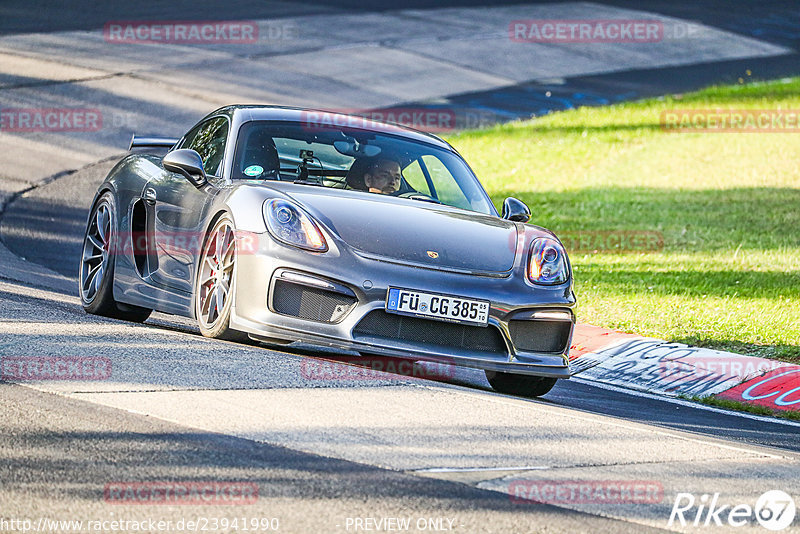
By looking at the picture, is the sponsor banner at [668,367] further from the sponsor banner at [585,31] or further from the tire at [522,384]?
the sponsor banner at [585,31]

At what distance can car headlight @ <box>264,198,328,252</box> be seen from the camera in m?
6.68

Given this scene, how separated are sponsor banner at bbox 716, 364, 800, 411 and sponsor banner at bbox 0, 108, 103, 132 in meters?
12.3

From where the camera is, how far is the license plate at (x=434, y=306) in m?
6.59

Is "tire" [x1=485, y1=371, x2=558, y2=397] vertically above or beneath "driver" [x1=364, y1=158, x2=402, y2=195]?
beneath

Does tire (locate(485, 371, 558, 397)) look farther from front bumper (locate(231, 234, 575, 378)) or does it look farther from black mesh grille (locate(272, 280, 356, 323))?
black mesh grille (locate(272, 280, 356, 323))

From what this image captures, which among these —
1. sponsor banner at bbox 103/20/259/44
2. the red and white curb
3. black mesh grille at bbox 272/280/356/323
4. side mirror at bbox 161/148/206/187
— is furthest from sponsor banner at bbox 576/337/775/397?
sponsor banner at bbox 103/20/259/44

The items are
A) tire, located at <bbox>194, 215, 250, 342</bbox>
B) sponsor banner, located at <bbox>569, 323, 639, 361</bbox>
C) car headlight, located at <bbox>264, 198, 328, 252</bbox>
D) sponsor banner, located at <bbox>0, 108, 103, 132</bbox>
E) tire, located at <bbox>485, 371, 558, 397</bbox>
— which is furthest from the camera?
sponsor banner, located at <bbox>0, 108, 103, 132</bbox>

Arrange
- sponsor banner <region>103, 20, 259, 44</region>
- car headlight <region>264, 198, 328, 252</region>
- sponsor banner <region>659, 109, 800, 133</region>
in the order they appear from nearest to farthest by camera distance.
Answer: car headlight <region>264, 198, 328, 252</region> < sponsor banner <region>659, 109, 800, 133</region> < sponsor banner <region>103, 20, 259, 44</region>

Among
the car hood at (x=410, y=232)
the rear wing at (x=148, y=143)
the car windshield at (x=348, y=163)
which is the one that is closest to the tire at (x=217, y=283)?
the car hood at (x=410, y=232)

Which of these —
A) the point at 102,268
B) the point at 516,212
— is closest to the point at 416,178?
the point at 516,212

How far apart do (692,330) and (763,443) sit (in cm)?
303

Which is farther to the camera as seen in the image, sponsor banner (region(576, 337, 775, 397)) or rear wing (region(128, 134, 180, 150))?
rear wing (region(128, 134, 180, 150))

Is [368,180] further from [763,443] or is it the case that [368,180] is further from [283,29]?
[283,29]

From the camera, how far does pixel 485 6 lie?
33500 mm
